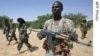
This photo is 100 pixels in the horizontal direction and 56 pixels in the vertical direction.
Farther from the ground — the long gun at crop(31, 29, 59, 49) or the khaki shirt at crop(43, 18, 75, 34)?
the khaki shirt at crop(43, 18, 75, 34)

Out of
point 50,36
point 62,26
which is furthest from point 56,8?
point 50,36

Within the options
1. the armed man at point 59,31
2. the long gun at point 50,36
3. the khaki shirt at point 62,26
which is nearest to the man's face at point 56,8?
the armed man at point 59,31

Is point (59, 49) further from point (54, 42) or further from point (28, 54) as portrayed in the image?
point (28, 54)

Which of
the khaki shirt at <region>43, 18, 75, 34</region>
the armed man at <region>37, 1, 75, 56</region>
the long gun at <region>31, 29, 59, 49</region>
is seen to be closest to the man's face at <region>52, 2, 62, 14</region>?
the armed man at <region>37, 1, 75, 56</region>

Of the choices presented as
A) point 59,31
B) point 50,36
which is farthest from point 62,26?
point 50,36

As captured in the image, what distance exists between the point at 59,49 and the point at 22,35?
6.47m

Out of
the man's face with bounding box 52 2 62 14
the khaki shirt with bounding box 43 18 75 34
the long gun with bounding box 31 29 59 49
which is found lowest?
the long gun with bounding box 31 29 59 49

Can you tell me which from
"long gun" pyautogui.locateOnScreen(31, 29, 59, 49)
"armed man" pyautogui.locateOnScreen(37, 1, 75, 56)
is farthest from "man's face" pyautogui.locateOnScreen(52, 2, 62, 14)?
"long gun" pyautogui.locateOnScreen(31, 29, 59, 49)

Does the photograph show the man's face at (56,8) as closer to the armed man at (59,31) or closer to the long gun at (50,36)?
the armed man at (59,31)

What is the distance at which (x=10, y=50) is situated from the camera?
1243cm

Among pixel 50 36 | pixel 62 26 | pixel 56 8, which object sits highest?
pixel 56 8

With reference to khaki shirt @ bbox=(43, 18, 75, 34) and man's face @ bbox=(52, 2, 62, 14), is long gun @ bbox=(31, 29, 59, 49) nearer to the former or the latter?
khaki shirt @ bbox=(43, 18, 75, 34)

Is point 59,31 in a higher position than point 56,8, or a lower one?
lower

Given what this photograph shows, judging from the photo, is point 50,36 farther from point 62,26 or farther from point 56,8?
point 56,8
